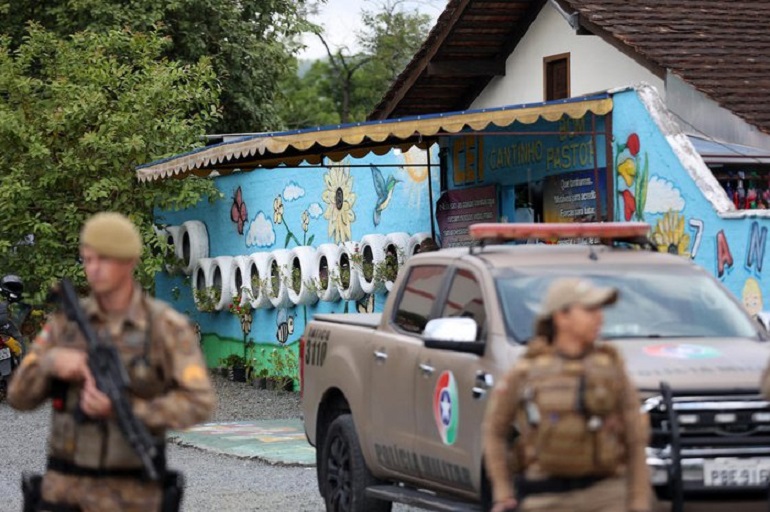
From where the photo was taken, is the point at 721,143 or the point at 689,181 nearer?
the point at 689,181

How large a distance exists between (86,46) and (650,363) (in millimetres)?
16602

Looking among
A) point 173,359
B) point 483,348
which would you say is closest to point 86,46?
point 483,348

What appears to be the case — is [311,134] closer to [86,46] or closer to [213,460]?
[213,460]

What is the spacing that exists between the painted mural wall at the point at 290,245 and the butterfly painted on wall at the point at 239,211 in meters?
0.01

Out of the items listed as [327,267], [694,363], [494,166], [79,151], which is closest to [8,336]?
[79,151]

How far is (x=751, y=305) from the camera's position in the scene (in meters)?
13.6

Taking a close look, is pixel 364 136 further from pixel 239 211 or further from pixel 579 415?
pixel 579 415

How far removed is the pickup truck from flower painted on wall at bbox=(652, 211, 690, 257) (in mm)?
4536

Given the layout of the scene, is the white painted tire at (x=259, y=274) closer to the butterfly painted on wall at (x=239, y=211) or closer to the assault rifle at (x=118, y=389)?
the butterfly painted on wall at (x=239, y=211)

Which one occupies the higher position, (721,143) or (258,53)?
(258,53)

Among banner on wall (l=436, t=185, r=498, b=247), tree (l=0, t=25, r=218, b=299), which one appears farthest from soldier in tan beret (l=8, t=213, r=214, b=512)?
tree (l=0, t=25, r=218, b=299)

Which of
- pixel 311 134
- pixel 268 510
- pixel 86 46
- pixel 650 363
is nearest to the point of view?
pixel 650 363

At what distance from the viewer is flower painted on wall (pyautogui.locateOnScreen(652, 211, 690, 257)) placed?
14.3 meters

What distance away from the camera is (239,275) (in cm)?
2225
